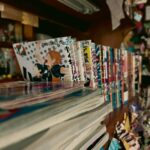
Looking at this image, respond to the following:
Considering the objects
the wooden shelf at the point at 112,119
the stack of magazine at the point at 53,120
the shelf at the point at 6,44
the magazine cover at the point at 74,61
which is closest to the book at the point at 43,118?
the stack of magazine at the point at 53,120

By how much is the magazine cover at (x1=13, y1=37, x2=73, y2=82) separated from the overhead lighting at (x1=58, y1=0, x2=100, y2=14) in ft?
0.68

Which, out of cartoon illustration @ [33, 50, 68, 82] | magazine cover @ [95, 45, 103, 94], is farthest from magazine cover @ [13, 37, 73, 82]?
magazine cover @ [95, 45, 103, 94]

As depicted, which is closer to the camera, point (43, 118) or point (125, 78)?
point (43, 118)

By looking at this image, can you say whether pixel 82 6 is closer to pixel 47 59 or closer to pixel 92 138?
pixel 47 59

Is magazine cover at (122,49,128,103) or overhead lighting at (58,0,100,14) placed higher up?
overhead lighting at (58,0,100,14)

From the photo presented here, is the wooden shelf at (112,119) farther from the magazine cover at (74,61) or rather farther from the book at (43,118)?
the book at (43,118)

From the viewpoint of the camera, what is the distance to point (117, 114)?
2.89 ft

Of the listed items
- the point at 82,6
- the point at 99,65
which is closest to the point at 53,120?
the point at 99,65

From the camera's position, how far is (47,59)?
2.20 ft

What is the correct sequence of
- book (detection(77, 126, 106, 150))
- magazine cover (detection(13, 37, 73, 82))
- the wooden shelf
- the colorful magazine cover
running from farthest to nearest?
1. the colorful magazine cover
2. the wooden shelf
3. magazine cover (detection(13, 37, 73, 82))
4. book (detection(77, 126, 106, 150))

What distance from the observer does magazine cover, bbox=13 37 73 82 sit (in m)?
0.65

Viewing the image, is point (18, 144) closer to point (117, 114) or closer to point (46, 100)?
point (46, 100)

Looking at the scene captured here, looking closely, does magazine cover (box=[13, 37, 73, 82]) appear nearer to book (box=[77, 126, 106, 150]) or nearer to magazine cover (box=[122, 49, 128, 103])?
book (box=[77, 126, 106, 150])

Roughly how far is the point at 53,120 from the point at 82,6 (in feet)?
2.23
